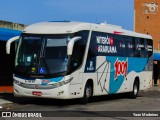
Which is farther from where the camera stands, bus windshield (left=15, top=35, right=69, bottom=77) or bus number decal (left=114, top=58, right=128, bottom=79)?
bus number decal (left=114, top=58, right=128, bottom=79)

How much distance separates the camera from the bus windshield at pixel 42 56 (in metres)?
17.2

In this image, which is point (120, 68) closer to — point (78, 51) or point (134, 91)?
point (134, 91)

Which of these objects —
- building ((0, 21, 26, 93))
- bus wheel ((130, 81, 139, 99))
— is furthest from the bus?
building ((0, 21, 26, 93))

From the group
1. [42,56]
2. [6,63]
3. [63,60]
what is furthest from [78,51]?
[6,63]

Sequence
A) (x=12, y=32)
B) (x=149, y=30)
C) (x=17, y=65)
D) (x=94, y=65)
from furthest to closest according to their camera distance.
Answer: (x=149, y=30)
(x=12, y=32)
(x=94, y=65)
(x=17, y=65)

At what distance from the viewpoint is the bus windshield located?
17156mm

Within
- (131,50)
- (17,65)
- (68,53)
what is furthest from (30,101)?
(131,50)

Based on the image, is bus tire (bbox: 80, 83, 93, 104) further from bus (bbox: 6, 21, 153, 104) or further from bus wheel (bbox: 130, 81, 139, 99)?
bus wheel (bbox: 130, 81, 139, 99)

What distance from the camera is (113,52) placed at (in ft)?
69.8

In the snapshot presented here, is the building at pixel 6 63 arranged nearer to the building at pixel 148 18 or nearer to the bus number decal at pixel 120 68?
the bus number decal at pixel 120 68

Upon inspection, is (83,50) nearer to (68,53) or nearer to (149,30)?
(68,53)

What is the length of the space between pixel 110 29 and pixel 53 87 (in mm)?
5404

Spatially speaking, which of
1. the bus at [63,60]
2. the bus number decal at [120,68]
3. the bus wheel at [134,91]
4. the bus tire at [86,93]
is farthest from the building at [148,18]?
the bus tire at [86,93]

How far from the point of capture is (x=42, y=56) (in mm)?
17312
